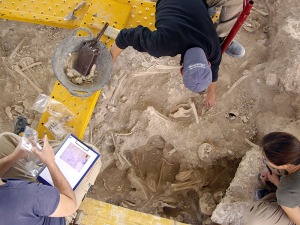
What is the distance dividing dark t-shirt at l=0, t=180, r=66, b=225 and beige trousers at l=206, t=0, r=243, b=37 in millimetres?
2357

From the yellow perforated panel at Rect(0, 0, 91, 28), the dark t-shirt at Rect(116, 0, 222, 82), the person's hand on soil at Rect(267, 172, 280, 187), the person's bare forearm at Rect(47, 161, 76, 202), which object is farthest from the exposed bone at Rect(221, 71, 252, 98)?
the person's bare forearm at Rect(47, 161, 76, 202)

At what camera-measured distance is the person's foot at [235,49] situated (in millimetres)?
4262

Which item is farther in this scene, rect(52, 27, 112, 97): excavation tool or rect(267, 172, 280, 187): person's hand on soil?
rect(267, 172, 280, 187): person's hand on soil

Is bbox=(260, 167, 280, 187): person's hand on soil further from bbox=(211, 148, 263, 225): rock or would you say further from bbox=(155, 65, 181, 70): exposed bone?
bbox=(155, 65, 181, 70): exposed bone

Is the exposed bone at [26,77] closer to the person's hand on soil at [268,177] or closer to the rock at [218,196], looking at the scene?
the rock at [218,196]

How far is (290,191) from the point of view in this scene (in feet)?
10.9

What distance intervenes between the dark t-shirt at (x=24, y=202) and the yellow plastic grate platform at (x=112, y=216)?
3.51 feet

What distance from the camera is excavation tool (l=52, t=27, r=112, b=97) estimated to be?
351 cm

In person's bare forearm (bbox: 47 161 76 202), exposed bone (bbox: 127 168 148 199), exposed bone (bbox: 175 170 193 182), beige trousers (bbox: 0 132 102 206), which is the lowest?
exposed bone (bbox: 127 168 148 199)

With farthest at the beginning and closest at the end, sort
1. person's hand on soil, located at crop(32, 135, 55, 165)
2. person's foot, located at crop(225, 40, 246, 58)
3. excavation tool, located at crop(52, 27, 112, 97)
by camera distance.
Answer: person's foot, located at crop(225, 40, 246, 58) < excavation tool, located at crop(52, 27, 112, 97) < person's hand on soil, located at crop(32, 135, 55, 165)

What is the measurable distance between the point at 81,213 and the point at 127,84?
1534 mm

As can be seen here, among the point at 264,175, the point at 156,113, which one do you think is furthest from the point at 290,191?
the point at 156,113

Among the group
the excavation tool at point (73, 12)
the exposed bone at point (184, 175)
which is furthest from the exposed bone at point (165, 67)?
the exposed bone at point (184, 175)

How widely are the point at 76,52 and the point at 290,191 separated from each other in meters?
2.40
